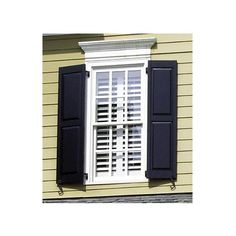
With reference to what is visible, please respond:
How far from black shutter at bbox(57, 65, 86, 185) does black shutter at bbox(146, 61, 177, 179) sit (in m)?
0.50

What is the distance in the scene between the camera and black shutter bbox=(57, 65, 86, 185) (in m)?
6.35

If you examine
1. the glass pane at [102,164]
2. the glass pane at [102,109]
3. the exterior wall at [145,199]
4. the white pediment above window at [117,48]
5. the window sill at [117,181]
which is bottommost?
the exterior wall at [145,199]

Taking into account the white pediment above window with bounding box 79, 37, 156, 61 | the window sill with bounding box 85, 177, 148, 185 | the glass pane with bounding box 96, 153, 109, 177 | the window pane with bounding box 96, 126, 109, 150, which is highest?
the white pediment above window with bounding box 79, 37, 156, 61

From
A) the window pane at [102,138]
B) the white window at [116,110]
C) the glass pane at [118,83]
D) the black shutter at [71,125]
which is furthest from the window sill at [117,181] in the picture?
the glass pane at [118,83]

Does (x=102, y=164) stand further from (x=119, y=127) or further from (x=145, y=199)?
(x=145, y=199)

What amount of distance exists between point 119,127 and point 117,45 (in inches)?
24.1

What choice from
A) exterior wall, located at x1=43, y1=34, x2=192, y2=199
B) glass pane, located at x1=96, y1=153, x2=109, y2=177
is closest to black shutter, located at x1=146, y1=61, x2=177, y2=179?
exterior wall, located at x1=43, y1=34, x2=192, y2=199

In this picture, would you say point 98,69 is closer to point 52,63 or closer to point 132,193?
point 52,63

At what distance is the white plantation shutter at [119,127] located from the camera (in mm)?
6332

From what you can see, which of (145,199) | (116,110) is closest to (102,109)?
(116,110)

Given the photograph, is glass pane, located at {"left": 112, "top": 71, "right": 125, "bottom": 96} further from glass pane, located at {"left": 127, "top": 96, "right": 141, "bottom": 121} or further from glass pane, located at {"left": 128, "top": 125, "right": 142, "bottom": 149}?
glass pane, located at {"left": 128, "top": 125, "right": 142, "bottom": 149}

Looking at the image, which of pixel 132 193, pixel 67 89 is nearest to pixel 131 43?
pixel 67 89

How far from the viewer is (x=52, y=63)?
651cm

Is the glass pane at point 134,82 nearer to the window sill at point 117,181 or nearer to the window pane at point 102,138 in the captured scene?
the window pane at point 102,138
